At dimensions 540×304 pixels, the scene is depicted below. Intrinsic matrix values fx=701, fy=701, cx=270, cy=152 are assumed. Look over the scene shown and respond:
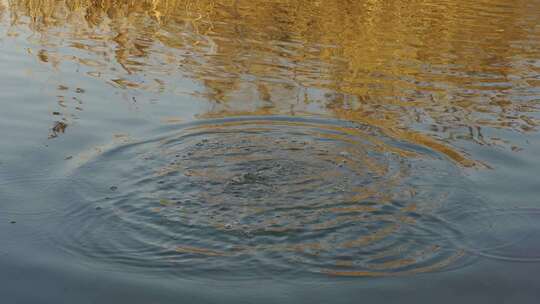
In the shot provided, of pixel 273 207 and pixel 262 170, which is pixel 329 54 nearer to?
pixel 262 170

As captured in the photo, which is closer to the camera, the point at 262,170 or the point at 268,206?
the point at 268,206

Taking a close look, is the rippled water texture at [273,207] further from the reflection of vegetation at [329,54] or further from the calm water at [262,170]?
the reflection of vegetation at [329,54]

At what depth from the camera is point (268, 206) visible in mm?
5152

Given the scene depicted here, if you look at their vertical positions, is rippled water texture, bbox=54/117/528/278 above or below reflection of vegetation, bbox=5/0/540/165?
below

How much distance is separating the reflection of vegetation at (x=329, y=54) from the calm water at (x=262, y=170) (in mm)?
53

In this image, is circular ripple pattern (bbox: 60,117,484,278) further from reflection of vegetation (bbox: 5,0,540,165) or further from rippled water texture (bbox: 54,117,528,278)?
reflection of vegetation (bbox: 5,0,540,165)

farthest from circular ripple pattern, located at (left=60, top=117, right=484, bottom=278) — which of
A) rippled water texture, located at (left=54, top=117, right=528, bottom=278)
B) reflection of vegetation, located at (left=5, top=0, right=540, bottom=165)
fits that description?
reflection of vegetation, located at (left=5, top=0, right=540, bottom=165)

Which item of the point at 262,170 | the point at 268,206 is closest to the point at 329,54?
the point at 262,170

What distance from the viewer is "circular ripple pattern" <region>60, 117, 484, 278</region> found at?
14.8 feet

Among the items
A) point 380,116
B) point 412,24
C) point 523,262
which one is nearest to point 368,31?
point 412,24

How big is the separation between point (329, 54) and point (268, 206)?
5912mm

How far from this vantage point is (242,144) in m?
6.47

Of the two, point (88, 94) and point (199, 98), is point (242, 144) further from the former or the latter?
point (88, 94)

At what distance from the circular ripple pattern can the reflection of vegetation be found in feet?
3.22
